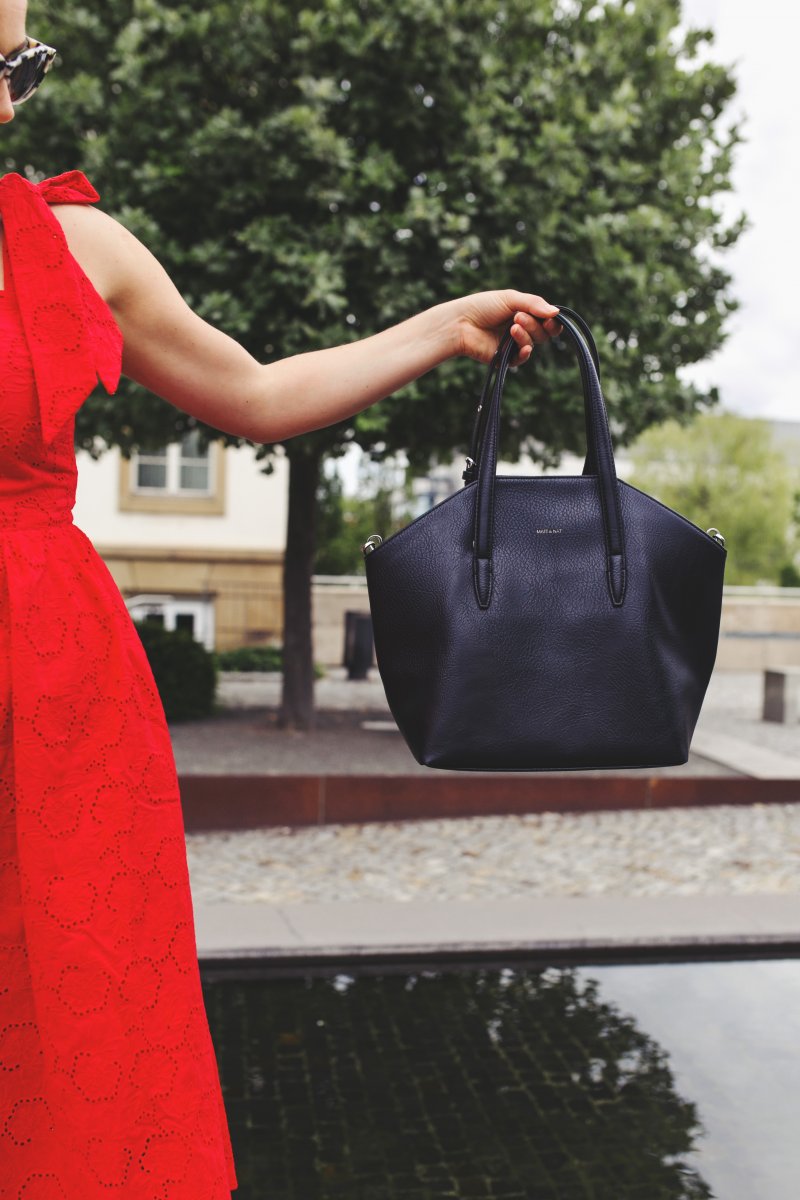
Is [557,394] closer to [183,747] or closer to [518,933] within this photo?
[183,747]

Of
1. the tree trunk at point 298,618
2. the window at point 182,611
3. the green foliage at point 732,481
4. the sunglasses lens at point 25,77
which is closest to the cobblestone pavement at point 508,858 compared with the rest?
the tree trunk at point 298,618

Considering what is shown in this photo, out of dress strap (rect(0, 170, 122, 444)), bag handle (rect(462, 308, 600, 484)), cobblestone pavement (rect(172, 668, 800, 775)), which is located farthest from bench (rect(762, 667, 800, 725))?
dress strap (rect(0, 170, 122, 444))

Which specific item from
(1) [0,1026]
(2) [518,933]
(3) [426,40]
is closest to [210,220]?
(3) [426,40]

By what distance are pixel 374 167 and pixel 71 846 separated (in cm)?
716

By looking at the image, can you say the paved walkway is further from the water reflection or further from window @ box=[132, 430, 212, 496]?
window @ box=[132, 430, 212, 496]

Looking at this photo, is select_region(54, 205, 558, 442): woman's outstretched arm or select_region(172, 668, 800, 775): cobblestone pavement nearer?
select_region(54, 205, 558, 442): woman's outstretched arm

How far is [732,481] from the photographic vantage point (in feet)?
126

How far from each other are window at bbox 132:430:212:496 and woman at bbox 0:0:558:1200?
60.6 feet

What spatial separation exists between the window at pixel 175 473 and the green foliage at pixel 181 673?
28.0 ft

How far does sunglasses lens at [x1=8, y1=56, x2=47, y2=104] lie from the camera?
163cm

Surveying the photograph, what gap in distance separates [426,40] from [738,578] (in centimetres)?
3272

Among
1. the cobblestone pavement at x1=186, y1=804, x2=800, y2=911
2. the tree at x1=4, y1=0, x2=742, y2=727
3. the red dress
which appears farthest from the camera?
the tree at x1=4, y1=0, x2=742, y2=727

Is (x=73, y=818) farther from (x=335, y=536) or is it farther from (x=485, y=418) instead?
(x=335, y=536)

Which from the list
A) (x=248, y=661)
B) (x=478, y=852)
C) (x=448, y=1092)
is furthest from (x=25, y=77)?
(x=248, y=661)
